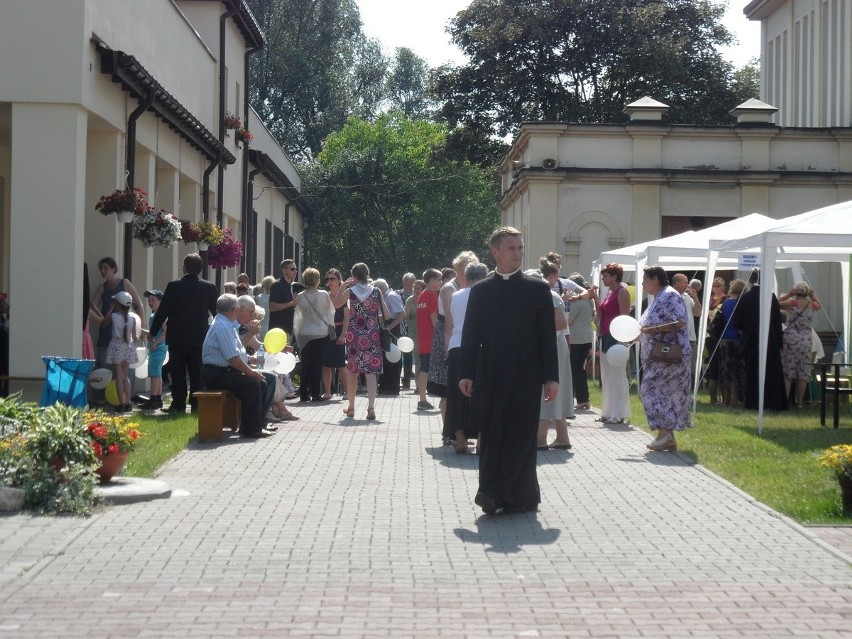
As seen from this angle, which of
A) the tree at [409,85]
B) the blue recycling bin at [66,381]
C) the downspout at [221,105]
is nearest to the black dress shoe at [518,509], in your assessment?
the blue recycling bin at [66,381]

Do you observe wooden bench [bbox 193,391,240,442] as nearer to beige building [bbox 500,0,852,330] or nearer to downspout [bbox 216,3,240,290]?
downspout [bbox 216,3,240,290]

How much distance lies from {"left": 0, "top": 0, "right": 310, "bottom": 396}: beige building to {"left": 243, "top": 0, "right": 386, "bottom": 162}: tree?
40193 mm

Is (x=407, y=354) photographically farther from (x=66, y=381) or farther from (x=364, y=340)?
(x=66, y=381)

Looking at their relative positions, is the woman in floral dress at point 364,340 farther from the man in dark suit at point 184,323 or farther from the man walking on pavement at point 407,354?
the man walking on pavement at point 407,354

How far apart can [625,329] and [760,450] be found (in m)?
2.02

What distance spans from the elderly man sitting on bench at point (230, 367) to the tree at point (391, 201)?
182 ft

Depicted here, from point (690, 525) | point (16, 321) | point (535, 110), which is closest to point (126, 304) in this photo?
point (16, 321)

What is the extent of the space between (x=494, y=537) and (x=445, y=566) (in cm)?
105

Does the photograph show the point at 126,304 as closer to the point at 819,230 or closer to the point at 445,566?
the point at 819,230

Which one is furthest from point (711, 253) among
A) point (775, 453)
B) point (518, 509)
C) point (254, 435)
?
point (518, 509)

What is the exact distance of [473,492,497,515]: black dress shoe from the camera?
9.18 meters

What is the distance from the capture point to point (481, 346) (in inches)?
376

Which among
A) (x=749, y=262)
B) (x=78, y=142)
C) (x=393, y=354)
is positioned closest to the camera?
(x=78, y=142)

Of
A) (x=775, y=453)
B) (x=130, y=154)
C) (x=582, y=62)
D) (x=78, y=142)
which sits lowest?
(x=775, y=453)
